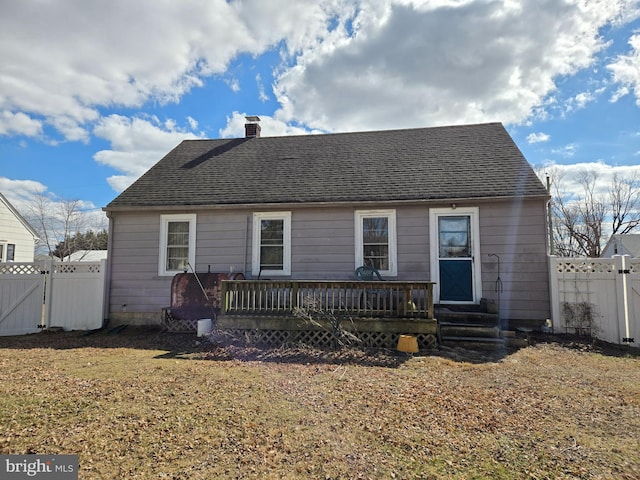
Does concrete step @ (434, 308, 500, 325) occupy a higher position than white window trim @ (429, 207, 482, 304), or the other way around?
white window trim @ (429, 207, 482, 304)

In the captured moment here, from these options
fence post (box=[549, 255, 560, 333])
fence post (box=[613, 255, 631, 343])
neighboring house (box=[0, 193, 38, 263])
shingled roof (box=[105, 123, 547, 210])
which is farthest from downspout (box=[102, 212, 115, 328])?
fence post (box=[613, 255, 631, 343])

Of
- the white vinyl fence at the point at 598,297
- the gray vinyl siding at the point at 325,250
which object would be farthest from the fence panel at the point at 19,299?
the white vinyl fence at the point at 598,297

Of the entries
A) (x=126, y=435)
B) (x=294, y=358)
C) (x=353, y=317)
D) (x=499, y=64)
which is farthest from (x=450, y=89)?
(x=126, y=435)

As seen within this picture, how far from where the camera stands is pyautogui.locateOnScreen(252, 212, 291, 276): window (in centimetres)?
935

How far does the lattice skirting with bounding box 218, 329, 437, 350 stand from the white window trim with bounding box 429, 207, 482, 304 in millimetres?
1998

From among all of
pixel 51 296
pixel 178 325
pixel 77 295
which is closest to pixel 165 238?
pixel 178 325

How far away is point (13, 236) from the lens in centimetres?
1769

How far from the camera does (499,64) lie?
12.3 m

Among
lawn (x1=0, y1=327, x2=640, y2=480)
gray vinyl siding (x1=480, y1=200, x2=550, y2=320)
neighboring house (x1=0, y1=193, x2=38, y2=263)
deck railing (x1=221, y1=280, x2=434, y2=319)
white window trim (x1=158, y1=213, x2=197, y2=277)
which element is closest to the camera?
lawn (x1=0, y1=327, x2=640, y2=480)

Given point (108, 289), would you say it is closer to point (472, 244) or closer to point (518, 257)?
point (472, 244)

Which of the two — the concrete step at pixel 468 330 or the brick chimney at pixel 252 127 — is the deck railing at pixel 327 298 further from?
the brick chimney at pixel 252 127

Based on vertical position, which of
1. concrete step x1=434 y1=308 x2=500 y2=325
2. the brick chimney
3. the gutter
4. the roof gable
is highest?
the brick chimney

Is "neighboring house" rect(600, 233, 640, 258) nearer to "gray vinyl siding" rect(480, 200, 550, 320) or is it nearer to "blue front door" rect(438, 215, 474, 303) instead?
"gray vinyl siding" rect(480, 200, 550, 320)

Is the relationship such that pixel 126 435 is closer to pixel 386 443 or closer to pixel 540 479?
pixel 386 443
